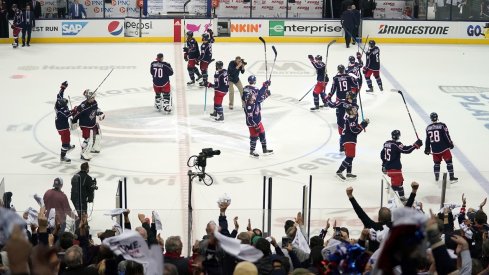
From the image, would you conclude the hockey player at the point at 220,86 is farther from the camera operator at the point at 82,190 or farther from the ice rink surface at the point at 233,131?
the camera operator at the point at 82,190

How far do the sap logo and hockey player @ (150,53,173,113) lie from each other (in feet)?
23.5

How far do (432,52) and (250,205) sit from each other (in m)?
14.1

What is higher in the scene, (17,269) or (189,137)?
(17,269)

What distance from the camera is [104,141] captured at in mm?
14930

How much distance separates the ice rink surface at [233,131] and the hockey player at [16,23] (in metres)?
0.39

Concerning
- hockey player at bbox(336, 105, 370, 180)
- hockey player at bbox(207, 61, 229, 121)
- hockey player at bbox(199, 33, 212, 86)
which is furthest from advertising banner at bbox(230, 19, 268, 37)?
hockey player at bbox(336, 105, 370, 180)

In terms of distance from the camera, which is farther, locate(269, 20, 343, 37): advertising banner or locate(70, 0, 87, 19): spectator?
locate(269, 20, 343, 37): advertising banner

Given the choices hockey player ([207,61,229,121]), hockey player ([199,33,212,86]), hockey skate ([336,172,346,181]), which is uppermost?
hockey player ([199,33,212,86])

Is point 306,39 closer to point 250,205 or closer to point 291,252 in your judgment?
point 250,205

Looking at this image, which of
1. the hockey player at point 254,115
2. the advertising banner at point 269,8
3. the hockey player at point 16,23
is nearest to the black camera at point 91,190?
the hockey player at point 254,115

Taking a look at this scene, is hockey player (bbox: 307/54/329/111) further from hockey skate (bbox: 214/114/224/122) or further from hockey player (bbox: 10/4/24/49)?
hockey player (bbox: 10/4/24/49)

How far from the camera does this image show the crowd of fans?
3602 mm

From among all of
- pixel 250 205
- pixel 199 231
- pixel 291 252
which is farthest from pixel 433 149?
pixel 291 252

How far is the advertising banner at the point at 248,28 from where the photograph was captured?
77.7ft
